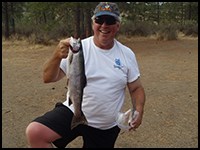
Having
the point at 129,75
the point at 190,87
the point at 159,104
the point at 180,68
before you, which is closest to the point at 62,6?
the point at 180,68

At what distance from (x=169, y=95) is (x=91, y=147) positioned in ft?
13.9

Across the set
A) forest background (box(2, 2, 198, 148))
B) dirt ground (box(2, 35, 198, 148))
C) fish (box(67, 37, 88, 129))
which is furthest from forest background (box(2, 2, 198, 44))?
fish (box(67, 37, 88, 129))

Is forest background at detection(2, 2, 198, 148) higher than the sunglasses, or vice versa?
the sunglasses

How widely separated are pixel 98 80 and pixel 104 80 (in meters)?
0.05

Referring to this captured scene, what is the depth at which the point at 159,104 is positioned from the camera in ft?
21.2

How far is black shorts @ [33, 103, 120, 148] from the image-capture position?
2.92 m

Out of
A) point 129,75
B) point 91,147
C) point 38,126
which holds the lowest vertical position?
point 91,147

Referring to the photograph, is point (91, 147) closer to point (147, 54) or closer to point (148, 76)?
point (148, 76)

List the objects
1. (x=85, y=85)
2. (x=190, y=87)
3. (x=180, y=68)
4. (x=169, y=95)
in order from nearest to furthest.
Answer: (x=85, y=85) < (x=169, y=95) < (x=190, y=87) < (x=180, y=68)

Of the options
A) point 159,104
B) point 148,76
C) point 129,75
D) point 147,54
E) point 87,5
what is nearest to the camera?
point 129,75

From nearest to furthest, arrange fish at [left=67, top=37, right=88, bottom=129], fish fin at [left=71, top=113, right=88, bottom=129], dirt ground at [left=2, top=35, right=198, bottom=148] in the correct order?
fish at [left=67, top=37, right=88, bottom=129] → fish fin at [left=71, top=113, right=88, bottom=129] → dirt ground at [left=2, top=35, right=198, bottom=148]

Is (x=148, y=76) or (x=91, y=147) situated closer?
(x=91, y=147)

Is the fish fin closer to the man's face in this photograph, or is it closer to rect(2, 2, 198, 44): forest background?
the man's face

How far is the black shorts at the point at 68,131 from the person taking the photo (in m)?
2.92
